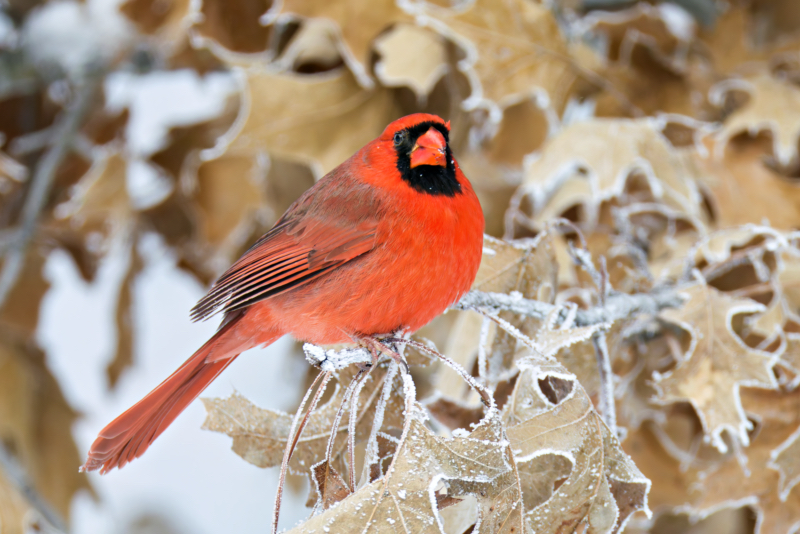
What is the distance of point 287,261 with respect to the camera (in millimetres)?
1066

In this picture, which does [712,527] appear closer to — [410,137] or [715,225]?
[715,225]

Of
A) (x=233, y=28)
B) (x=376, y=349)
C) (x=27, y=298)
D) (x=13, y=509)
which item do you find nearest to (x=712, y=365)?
(x=376, y=349)

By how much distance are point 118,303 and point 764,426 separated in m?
1.70

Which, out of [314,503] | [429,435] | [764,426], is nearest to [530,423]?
[429,435]

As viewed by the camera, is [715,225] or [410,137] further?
[715,225]

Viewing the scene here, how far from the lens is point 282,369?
2.39 meters

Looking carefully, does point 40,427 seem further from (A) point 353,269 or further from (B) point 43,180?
(A) point 353,269

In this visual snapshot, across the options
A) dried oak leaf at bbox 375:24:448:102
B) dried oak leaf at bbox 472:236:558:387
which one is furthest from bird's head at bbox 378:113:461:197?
dried oak leaf at bbox 375:24:448:102

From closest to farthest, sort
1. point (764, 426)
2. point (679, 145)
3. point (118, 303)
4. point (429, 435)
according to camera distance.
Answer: point (429, 435), point (764, 426), point (679, 145), point (118, 303)

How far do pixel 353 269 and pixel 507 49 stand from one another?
737mm

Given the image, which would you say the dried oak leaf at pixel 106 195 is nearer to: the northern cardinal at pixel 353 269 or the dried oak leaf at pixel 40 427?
the dried oak leaf at pixel 40 427

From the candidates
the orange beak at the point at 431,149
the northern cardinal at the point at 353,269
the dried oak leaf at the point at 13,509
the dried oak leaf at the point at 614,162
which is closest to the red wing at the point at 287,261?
the northern cardinal at the point at 353,269

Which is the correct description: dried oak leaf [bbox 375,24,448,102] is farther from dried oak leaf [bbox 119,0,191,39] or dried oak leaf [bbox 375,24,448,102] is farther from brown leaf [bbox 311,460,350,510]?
brown leaf [bbox 311,460,350,510]

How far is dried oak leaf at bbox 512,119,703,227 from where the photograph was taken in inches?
54.2
